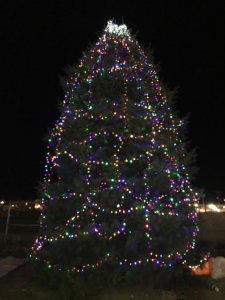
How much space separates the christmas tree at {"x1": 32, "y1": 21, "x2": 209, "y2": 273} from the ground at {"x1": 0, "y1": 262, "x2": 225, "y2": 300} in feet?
1.25

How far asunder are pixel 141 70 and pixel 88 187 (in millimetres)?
2473

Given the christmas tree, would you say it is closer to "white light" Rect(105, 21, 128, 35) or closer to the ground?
the ground

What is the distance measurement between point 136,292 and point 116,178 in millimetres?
1633

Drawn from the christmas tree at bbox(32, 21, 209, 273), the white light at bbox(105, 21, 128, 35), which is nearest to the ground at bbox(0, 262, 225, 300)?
the christmas tree at bbox(32, 21, 209, 273)

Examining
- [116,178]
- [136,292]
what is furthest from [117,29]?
[136,292]

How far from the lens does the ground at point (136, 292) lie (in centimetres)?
369

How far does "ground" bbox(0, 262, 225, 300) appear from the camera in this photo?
12.1 ft

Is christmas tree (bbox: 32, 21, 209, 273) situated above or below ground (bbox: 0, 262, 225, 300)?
above

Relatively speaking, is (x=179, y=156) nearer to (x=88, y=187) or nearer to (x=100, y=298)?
(x=88, y=187)

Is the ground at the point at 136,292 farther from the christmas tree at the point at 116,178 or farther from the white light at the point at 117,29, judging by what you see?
the white light at the point at 117,29

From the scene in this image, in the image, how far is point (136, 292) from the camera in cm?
374

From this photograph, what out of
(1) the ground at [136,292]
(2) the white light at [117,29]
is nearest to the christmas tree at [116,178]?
(1) the ground at [136,292]

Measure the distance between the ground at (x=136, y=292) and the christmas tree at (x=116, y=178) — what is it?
0.38m

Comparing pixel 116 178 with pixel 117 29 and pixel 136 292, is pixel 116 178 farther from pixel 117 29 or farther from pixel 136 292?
pixel 117 29
